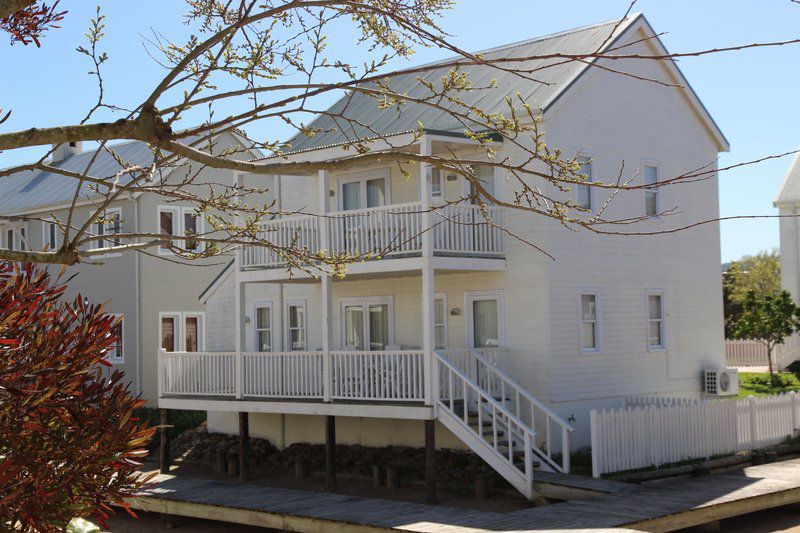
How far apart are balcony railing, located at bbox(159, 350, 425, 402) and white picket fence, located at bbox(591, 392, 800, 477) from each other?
11.7ft

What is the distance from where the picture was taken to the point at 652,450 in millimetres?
20531

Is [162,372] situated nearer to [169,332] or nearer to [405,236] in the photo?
[405,236]

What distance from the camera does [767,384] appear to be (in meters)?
34.2

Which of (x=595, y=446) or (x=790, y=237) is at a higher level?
(x=790, y=237)

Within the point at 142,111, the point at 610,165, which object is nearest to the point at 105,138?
the point at 142,111

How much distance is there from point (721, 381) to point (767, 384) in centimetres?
922

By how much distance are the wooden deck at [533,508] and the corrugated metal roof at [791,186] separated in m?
20.1

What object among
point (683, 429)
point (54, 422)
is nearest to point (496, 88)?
point (683, 429)

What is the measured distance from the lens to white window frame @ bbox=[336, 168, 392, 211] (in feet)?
82.1

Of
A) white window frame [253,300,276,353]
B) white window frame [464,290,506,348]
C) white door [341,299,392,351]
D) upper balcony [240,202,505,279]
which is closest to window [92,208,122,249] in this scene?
white window frame [253,300,276,353]


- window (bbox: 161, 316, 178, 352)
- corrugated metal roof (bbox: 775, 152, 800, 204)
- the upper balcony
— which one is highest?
corrugated metal roof (bbox: 775, 152, 800, 204)

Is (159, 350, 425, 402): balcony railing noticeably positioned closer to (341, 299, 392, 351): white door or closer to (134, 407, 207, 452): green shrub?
(341, 299, 392, 351): white door

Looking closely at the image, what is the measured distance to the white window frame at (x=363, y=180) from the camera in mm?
25031

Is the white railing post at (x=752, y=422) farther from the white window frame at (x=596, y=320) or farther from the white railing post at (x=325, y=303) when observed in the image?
the white railing post at (x=325, y=303)
